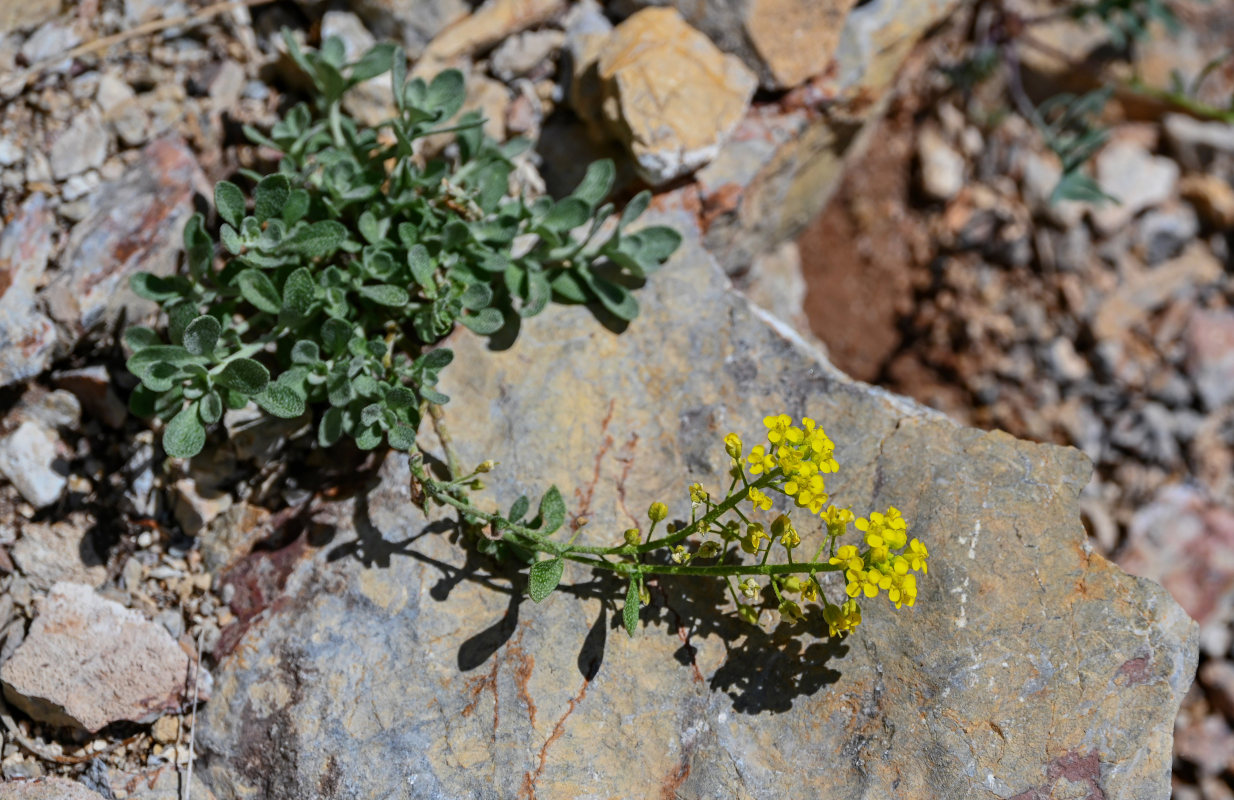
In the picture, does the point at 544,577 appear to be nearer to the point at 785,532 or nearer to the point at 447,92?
the point at 785,532

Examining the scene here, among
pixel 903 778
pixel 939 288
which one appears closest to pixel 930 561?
pixel 903 778

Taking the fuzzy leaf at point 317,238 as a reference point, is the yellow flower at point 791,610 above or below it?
below

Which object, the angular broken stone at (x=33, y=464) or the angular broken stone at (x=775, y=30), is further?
the angular broken stone at (x=775, y=30)

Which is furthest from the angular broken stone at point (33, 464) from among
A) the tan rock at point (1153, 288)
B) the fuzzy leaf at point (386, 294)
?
the tan rock at point (1153, 288)

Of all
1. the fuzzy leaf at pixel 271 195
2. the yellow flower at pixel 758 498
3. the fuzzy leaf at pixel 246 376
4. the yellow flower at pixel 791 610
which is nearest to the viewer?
the yellow flower at pixel 758 498

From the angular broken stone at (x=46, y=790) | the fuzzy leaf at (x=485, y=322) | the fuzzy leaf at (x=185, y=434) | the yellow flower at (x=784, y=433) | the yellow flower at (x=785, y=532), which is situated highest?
the fuzzy leaf at (x=185, y=434)

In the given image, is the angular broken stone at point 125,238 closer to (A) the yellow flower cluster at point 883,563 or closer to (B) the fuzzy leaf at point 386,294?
(B) the fuzzy leaf at point 386,294

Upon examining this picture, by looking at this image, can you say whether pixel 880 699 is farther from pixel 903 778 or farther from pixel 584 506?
pixel 584 506
